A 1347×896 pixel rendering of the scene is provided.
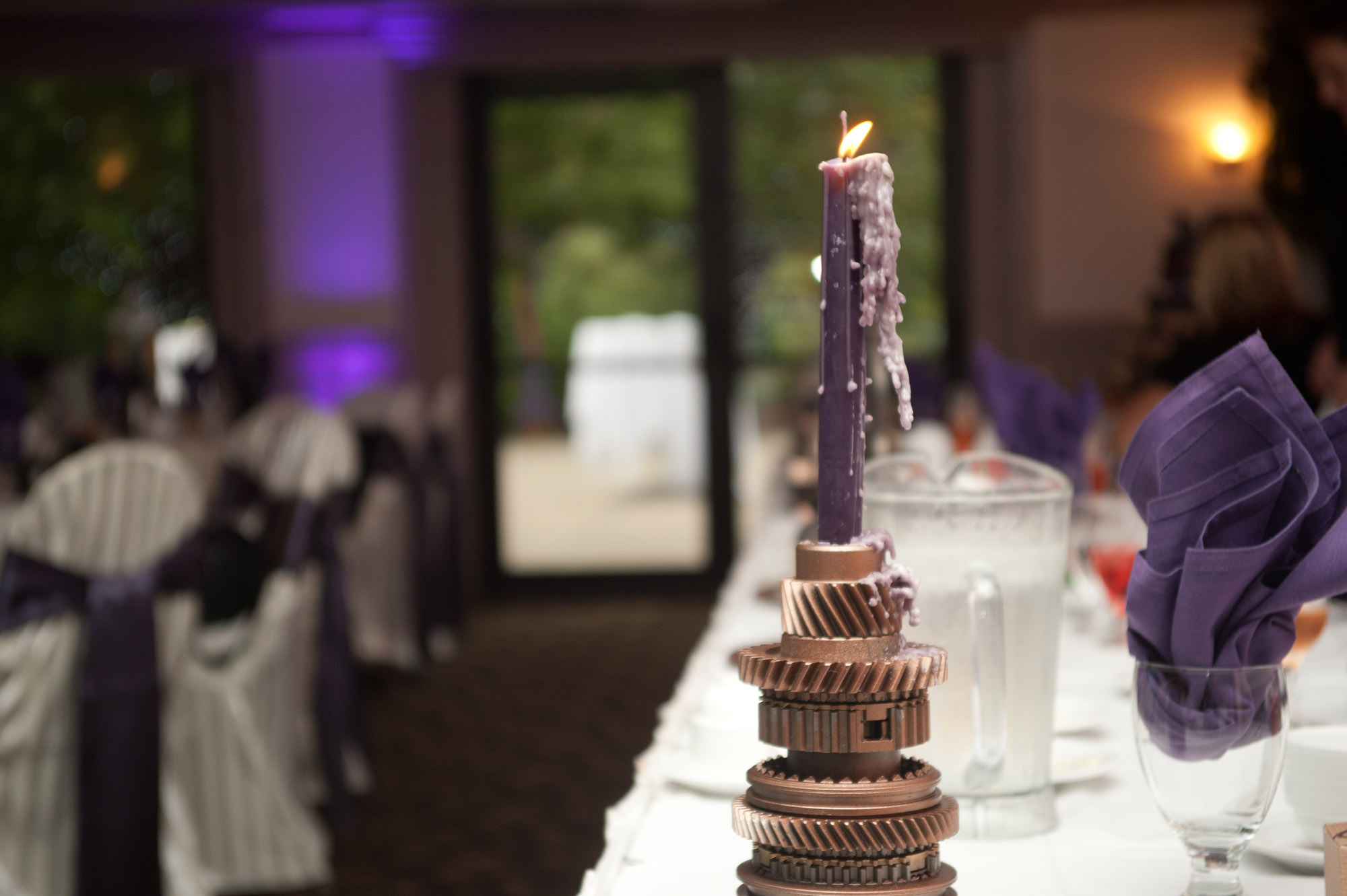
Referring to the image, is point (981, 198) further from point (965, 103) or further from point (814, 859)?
point (814, 859)

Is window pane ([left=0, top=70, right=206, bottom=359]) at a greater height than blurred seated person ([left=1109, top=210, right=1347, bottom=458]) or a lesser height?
greater

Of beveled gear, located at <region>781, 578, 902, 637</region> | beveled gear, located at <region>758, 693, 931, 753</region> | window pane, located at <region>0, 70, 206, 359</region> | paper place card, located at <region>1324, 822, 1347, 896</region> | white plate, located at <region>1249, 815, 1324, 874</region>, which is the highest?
window pane, located at <region>0, 70, 206, 359</region>

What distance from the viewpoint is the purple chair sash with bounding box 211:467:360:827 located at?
3088mm

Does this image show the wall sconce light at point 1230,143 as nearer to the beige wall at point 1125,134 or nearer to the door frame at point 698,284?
the beige wall at point 1125,134

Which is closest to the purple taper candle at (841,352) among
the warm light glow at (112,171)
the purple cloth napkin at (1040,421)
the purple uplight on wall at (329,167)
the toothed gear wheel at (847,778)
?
the toothed gear wheel at (847,778)

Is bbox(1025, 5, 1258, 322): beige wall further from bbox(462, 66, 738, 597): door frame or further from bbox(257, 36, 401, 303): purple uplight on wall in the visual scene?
bbox(257, 36, 401, 303): purple uplight on wall

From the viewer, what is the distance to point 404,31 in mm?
6645

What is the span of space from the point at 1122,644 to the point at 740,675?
1.00 meters

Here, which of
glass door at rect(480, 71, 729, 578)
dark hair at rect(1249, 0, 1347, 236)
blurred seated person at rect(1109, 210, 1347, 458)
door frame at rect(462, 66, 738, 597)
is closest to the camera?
blurred seated person at rect(1109, 210, 1347, 458)

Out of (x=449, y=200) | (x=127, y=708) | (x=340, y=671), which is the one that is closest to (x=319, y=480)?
(x=340, y=671)

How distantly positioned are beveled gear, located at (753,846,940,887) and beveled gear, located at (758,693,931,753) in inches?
1.8

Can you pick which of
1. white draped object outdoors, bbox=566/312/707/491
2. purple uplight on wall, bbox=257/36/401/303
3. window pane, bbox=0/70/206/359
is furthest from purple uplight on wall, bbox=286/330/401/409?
white draped object outdoors, bbox=566/312/707/491

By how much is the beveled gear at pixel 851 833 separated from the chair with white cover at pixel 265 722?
225cm

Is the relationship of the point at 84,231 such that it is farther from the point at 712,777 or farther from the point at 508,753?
the point at 712,777
